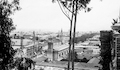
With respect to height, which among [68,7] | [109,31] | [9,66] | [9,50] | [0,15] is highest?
[68,7]

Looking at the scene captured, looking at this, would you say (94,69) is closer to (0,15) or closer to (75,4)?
(75,4)

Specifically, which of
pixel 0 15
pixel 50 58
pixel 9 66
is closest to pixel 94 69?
pixel 9 66

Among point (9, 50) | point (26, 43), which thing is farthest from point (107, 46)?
point (26, 43)

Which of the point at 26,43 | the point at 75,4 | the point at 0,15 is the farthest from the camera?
the point at 26,43

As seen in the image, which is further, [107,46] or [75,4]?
[75,4]

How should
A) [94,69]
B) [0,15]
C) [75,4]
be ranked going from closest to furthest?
1. [0,15]
2. [75,4]
3. [94,69]

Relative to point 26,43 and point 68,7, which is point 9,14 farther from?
point 26,43

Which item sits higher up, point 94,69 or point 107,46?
point 107,46
